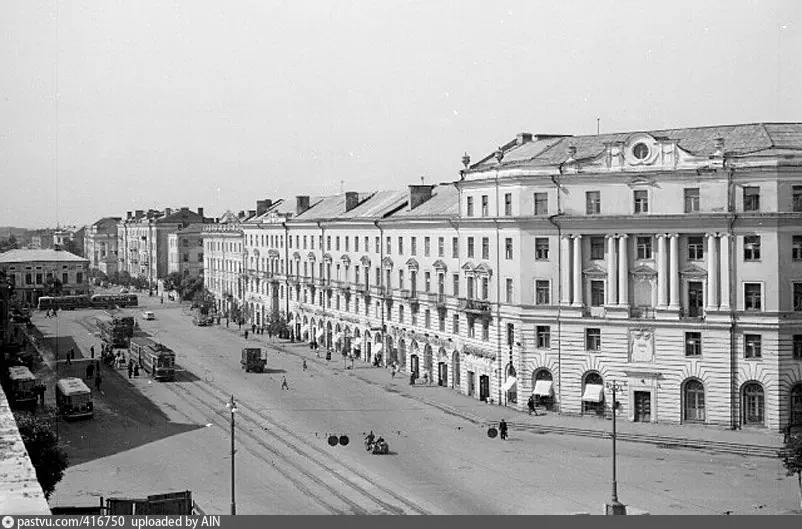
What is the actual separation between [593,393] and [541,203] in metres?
10.3

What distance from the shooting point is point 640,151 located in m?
52.1

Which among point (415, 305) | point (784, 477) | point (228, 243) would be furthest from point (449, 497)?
point (228, 243)

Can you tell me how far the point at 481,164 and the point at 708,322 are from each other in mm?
17744

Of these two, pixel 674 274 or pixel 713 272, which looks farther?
pixel 674 274

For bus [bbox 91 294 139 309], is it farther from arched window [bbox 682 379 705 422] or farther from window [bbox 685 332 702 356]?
window [bbox 685 332 702 356]

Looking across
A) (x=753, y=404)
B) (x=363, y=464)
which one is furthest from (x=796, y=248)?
(x=363, y=464)

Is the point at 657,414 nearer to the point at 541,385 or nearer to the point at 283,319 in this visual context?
the point at 541,385

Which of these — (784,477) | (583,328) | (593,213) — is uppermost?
(593,213)

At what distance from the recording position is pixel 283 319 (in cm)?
9806

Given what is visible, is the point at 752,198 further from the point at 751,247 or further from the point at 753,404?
the point at 753,404

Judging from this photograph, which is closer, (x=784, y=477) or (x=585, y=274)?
(x=784, y=477)

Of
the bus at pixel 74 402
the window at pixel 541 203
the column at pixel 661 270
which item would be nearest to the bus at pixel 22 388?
the bus at pixel 74 402

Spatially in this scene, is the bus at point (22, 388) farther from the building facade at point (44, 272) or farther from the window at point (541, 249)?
the building facade at point (44, 272)

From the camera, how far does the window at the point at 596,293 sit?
53.4 metres
